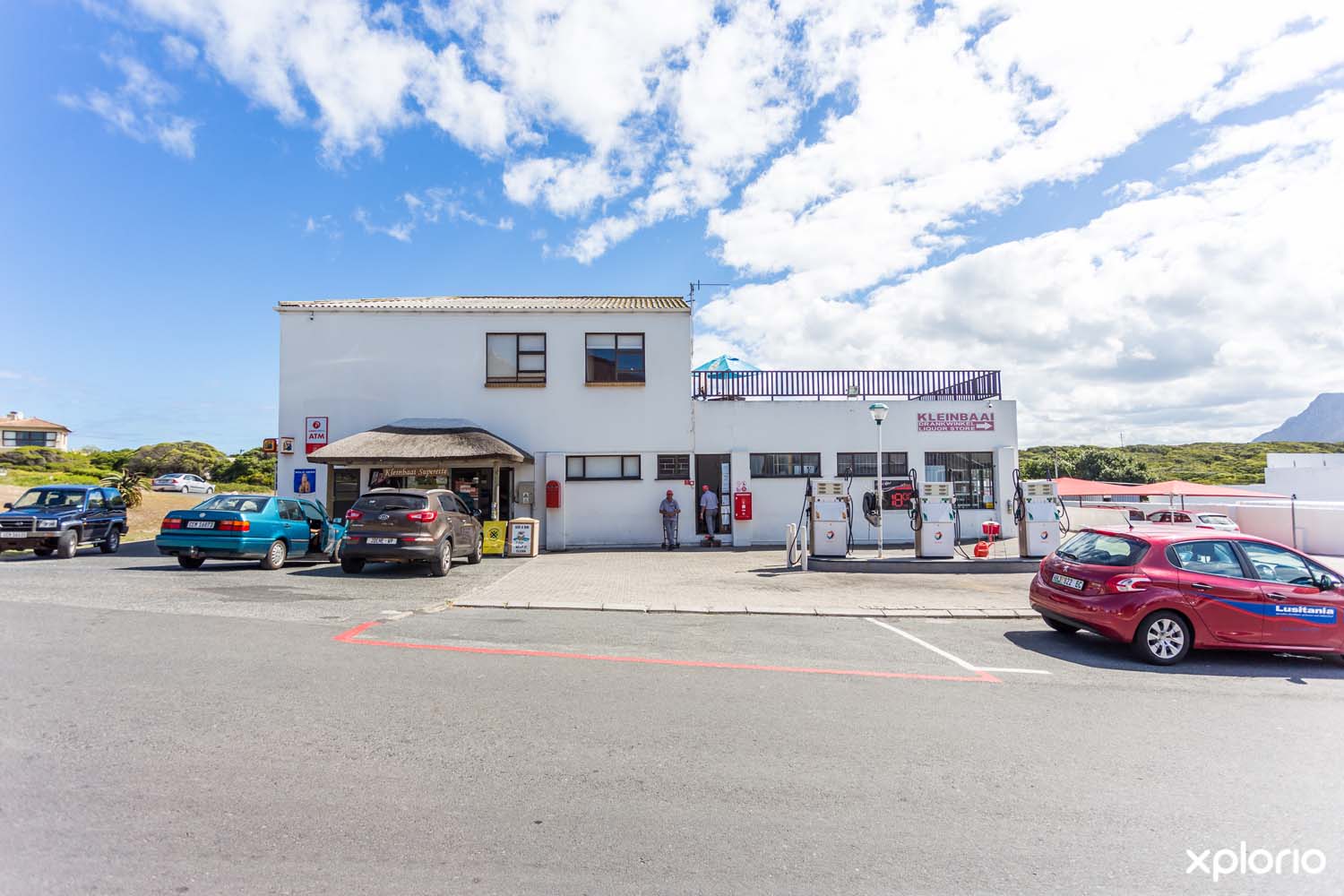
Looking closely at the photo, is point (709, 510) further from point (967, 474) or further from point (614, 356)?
point (967, 474)

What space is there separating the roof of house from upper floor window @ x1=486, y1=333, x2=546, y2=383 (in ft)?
293

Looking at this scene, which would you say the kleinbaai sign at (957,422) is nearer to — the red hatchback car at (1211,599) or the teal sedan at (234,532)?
the red hatchback car at (1211,599)

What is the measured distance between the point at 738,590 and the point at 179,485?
49.3m

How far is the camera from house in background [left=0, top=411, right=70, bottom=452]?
257 feet

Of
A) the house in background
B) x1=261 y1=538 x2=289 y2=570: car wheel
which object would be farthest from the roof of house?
x1=261 y1=538 x2=289 y2=570: car wheel

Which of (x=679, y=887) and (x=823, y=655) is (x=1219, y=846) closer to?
(x=679, y=887)

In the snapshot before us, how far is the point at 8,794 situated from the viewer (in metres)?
3.72

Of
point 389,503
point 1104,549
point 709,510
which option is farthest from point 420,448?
point 1104,549

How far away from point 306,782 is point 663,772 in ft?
6.71

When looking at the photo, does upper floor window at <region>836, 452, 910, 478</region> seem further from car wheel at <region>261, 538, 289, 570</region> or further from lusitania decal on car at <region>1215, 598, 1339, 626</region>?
car wheel at <region>261, 538, 289, 570</region>

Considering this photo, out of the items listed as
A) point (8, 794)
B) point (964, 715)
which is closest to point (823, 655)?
point (964, 715)

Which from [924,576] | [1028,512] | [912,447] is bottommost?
[924,576]

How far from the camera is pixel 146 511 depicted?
2920cm
